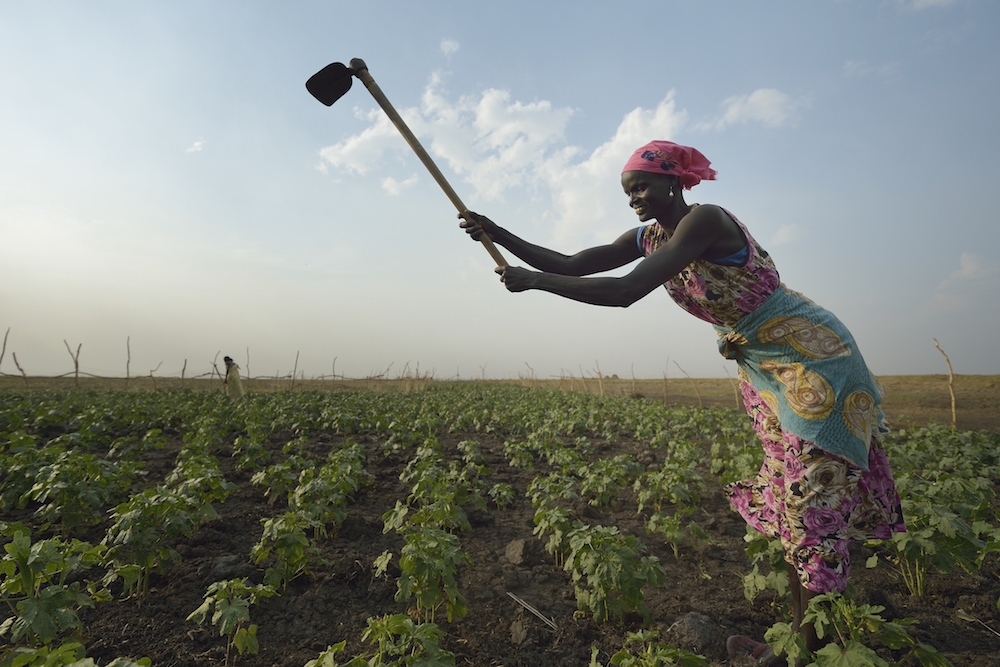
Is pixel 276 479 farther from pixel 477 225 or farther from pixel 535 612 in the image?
pixel 477 225

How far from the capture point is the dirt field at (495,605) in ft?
8.95

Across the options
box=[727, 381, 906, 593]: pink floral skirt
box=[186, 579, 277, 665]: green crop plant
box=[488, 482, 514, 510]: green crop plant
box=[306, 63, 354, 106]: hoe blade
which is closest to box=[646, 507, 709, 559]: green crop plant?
box=[727, 381, 906, 593]: pink floral skirt

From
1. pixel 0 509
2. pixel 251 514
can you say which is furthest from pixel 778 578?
pixel 0 509

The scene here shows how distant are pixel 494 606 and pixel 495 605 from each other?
0.6 inches

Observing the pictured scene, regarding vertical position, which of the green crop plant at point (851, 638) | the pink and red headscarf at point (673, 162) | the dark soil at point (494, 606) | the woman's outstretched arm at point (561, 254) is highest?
the pink and red headscarf at point (673, 162)

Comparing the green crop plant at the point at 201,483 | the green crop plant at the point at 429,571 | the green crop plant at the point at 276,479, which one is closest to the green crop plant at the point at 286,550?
the green crop plant at the point at 201,483

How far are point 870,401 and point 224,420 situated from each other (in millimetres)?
10713

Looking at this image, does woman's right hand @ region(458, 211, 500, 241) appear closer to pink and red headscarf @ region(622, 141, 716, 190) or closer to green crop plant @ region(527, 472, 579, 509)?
pink and red headscarf @ region(622, 141, 716, 190)

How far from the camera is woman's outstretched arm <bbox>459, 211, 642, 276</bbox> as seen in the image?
121 inches

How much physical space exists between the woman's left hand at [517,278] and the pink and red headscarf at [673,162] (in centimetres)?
77

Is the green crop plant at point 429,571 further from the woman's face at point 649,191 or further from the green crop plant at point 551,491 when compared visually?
the woman's face at point 649,191

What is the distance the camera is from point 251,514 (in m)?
4.88

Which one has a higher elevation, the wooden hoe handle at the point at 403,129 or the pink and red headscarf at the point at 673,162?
the wooden hoe handle at the point at 403,129

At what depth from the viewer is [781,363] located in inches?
93.9
